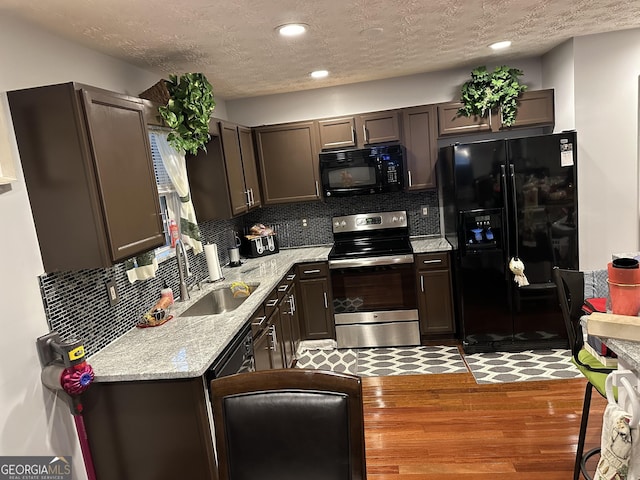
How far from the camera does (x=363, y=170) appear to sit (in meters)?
4.00

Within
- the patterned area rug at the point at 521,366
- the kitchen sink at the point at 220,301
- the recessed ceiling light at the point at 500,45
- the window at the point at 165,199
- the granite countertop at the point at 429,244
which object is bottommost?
the patterned area rug at the point at 521,366

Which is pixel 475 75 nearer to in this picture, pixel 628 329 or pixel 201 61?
pixel 201 61

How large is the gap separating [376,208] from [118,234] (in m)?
2.94

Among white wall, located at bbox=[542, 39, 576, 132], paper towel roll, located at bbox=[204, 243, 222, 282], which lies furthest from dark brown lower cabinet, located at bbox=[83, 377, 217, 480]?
white wall, located at bbox=[542, 39, 576, 132]

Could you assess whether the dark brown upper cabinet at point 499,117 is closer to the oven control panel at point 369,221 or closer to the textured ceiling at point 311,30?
the textured ceiling at point 311,30

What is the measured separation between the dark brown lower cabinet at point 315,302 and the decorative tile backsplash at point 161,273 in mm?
680

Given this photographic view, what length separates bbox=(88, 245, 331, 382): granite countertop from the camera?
185 cm

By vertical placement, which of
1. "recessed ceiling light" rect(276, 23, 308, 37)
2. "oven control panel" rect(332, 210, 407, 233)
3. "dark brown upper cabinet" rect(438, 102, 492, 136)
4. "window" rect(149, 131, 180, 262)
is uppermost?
"recessed ceiling light" rect(276, 23, 308, 37)

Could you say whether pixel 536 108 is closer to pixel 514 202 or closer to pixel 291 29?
pixel 514 202

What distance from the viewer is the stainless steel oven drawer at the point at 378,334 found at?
3969 mm

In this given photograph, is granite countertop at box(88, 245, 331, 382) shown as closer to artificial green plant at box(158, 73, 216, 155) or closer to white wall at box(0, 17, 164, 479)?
white wall at box(0, 17, 164, 479)

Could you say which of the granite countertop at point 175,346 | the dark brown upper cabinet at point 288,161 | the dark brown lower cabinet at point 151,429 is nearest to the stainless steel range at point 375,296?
the dark brown upper cabinet at point 288,161

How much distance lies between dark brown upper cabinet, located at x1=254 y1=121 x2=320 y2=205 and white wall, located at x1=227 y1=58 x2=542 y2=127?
0.98 feet

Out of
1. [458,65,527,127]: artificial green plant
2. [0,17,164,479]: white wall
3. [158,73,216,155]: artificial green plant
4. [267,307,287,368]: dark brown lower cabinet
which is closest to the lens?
[0,17,164,479]: white wall
